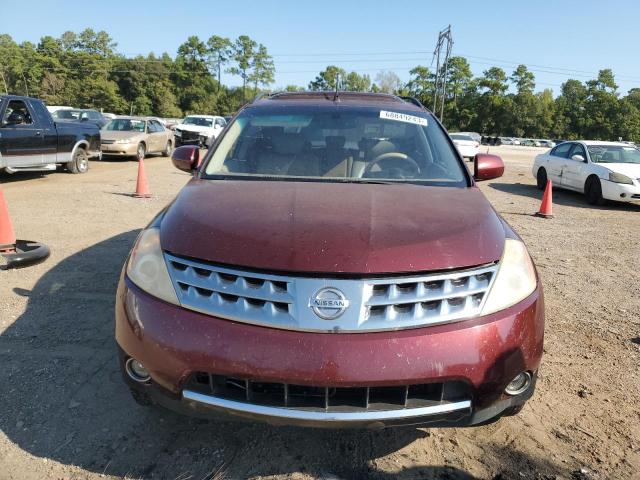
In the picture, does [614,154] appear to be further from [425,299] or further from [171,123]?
[171,123]

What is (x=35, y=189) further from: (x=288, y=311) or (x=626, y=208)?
(x=626, y=208)

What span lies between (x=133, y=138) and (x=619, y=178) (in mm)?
14979

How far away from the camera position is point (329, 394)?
6.21 feet

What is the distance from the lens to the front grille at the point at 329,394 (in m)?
1.87

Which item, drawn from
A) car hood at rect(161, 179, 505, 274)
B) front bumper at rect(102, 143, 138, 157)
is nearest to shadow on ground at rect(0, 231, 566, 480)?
car hood at rect(161, 179, 505, 274)

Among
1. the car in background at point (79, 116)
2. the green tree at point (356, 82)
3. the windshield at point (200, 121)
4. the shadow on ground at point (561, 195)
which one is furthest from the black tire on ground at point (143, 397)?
the green tree at point (356, 82)

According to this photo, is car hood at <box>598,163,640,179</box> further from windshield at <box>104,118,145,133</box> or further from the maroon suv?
windshield at <box>104,118,145,133</box>

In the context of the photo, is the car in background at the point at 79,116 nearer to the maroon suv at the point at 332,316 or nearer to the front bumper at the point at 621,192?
the front bumper at the point at 621,192

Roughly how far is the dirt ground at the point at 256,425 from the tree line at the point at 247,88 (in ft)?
282

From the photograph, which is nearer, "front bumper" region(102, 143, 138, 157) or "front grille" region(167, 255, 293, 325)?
"front grille" region(167, 255, 293, 325)

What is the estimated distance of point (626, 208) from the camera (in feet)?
35.8

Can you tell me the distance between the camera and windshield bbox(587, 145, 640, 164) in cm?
1126

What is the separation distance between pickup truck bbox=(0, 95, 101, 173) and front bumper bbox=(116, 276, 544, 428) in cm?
1037

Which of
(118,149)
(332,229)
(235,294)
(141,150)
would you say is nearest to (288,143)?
(332,229)
